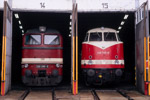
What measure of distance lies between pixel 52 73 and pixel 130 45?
11.3 meters

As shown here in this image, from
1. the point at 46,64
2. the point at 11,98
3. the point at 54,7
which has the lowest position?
the point at 11,98

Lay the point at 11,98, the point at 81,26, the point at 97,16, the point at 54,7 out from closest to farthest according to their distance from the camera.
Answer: the point at 11,98
the point at 54,7
the point at 97,16
the point at 81,26

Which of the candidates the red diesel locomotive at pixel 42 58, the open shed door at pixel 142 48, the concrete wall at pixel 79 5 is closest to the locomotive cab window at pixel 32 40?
the red diesel locomotive at pixel 42 58

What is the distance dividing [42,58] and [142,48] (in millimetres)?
5044

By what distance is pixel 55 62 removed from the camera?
14234mm

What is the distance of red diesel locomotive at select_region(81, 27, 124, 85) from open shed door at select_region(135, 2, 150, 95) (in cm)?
94

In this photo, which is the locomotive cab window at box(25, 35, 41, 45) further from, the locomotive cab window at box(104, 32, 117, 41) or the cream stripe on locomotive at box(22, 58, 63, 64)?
the locomotive cab window at box(104, 32, 117, 41)

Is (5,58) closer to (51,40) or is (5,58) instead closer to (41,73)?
(41,73)

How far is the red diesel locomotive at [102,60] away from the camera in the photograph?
1365cm

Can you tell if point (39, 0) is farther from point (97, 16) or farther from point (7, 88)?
point (97, 16)

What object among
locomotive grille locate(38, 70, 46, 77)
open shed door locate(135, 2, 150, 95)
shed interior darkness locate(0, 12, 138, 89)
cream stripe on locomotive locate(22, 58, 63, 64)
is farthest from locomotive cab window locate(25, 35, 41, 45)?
open shed door locate(135, 2, 150, 95)

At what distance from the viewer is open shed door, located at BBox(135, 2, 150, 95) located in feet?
39.4

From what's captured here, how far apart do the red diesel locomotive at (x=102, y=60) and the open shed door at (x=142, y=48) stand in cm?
94

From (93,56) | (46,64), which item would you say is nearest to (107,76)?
(93,56)
